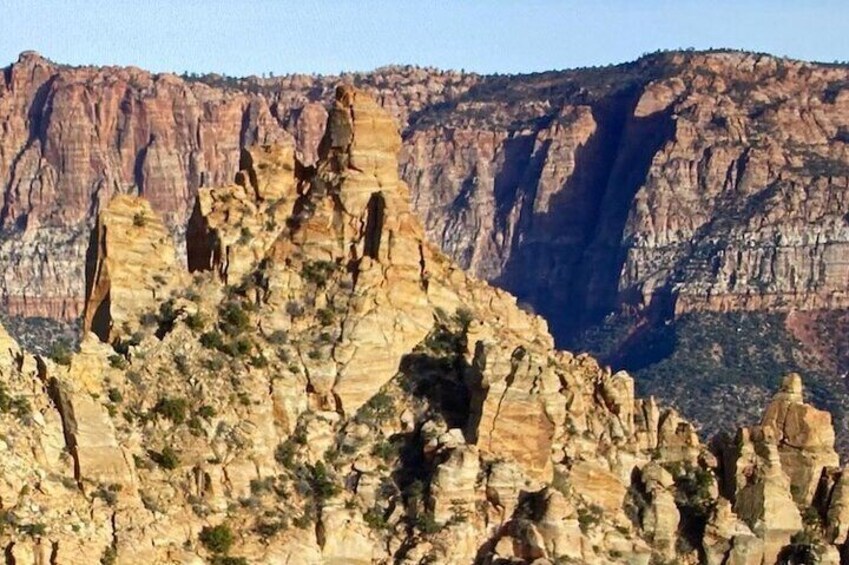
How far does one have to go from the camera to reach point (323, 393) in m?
93.7

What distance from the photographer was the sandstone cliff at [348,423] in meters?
83.1

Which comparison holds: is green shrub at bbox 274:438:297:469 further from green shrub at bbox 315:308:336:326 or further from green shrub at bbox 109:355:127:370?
green shrub at bbox 109:355:127:370

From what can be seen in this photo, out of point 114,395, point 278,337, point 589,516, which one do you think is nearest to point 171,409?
point 114,395

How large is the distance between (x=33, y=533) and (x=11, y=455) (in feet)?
11.8

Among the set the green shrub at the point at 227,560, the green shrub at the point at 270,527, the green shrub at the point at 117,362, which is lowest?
the green shrub at the point at 227,560

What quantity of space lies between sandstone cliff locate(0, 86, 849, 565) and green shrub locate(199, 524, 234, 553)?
0.09 metres

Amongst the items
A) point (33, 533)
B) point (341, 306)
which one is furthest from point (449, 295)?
point (33, 533)

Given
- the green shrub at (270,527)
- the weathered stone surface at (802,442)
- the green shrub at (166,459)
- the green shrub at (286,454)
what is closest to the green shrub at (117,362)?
the green shrub at (166,459)

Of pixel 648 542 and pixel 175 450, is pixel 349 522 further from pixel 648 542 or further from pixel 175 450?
pixel 648 542

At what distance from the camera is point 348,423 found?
306 feet

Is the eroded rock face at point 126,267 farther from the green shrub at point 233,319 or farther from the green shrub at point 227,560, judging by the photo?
the green shrub at point 227,560

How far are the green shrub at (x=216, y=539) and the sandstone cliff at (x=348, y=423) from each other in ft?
0.29

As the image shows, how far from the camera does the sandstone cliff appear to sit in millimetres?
83062

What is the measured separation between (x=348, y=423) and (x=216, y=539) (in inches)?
442
